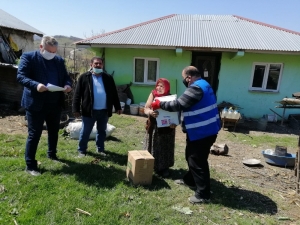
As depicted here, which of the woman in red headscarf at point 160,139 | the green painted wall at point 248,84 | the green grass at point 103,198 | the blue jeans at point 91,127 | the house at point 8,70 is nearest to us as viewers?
the green grass at point 103,198

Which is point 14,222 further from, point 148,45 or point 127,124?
point 148,45

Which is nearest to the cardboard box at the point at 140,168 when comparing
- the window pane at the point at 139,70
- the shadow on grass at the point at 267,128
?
the shadow on grass at the point at 267,128

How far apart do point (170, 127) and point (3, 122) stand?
5.42m

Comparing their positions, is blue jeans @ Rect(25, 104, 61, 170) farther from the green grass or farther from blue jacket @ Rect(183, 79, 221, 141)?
blue jacket @ Rect(183, 79, 221, 141)

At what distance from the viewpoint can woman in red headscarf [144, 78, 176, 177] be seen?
3.66 metres

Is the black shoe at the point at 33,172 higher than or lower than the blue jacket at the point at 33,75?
lower

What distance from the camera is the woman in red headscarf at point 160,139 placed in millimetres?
3662

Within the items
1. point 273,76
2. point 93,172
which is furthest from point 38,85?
point 273,76

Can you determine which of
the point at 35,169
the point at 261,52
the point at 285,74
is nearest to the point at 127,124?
the point at 35,169

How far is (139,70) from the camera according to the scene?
9961 mm

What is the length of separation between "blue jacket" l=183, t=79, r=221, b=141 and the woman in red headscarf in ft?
1.90

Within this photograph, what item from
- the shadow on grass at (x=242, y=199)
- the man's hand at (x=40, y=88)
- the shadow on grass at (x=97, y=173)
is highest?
the man's hand at (x=40, y=88)

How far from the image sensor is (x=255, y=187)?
3.95 meters

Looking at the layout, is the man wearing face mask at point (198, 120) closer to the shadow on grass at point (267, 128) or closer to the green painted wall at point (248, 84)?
the shadow on grass at point (267, 128)
